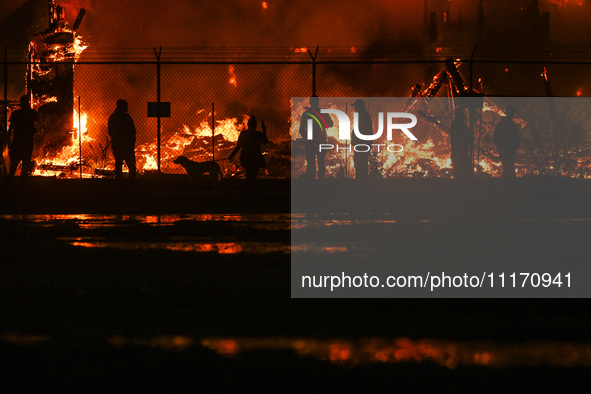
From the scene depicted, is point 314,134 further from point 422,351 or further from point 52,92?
point 422,351

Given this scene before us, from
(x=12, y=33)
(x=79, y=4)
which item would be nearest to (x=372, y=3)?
(x=79, y=4)

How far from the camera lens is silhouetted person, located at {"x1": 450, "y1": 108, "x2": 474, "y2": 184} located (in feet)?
63.5

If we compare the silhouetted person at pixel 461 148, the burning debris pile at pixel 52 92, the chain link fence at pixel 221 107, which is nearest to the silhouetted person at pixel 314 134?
the silhouetted person at pixel 461 148

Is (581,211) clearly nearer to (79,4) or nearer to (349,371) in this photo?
(349,371)

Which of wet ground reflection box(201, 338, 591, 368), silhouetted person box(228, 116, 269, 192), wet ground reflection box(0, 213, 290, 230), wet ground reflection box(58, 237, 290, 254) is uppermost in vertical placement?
silhouetted person box(228, 116, 269, 192)

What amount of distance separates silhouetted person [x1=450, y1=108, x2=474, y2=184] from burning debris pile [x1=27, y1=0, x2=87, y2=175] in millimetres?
12449

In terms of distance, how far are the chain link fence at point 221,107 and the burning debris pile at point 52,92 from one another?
136mm

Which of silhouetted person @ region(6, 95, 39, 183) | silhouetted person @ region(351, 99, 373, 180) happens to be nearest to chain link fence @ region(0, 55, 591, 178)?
silhouetted person @ region(351, 99, 373, 180)

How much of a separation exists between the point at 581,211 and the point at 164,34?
20220 mm

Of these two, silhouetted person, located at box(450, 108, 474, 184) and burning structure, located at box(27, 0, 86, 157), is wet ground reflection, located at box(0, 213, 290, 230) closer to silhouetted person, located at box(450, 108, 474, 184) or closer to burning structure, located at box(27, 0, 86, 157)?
silhouetted person, located at box(450, 108, 474, 184)

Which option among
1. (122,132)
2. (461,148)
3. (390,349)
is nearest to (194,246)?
(390,349)

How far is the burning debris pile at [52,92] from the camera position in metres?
25.9

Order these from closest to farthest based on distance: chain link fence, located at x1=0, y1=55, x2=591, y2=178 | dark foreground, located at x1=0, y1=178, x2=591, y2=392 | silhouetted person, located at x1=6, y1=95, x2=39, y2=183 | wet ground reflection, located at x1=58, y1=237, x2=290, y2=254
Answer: dark foreground, located at x1=0, y1=178, x2=591, y2=392, wet ground reflection, located at x1=58, y1=237, x2=290, y2=254, silhouetted person, located at x1=6, y1=95, x2=39, y2=183, chain link fence, located at x1=0, y1=55, x2=591, y2=178

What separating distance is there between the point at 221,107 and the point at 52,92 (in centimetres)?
571
